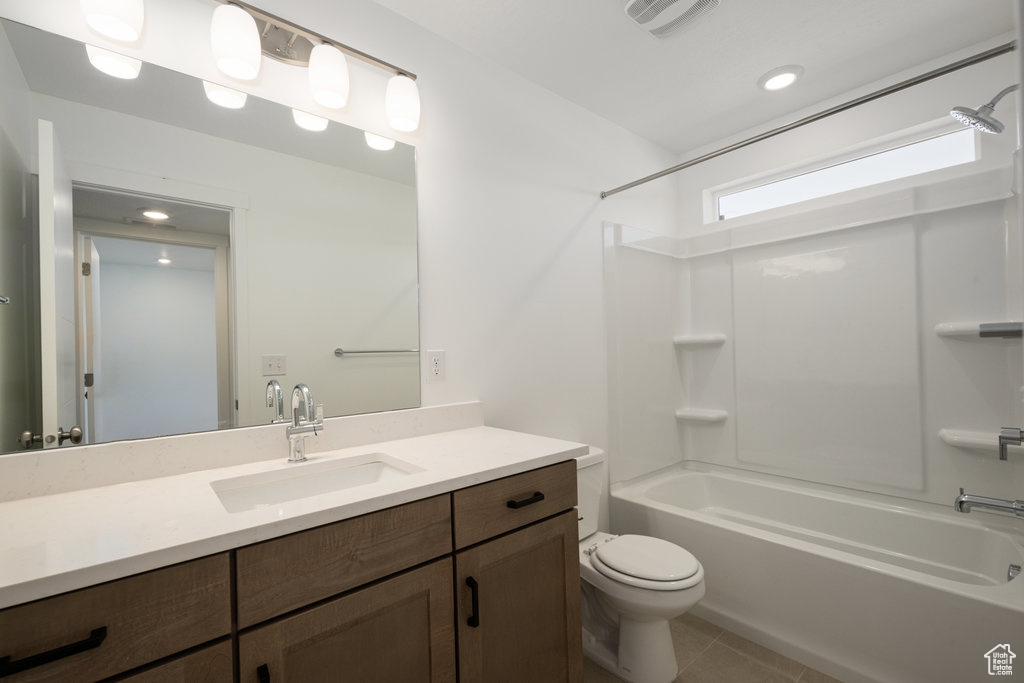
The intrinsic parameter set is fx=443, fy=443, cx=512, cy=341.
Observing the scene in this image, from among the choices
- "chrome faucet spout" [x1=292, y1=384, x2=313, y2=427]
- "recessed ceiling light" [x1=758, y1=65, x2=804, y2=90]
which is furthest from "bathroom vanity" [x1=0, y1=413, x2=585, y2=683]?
"recessed ceiling light" [x1=758, y1=65, x2=804, y2=90]

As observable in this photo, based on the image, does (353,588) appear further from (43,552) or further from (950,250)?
(950,250)

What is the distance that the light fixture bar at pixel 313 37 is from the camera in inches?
51.2

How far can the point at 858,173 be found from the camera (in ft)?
7.48

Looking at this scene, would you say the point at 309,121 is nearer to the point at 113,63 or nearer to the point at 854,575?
the point at 113,63

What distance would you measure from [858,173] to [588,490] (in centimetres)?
212

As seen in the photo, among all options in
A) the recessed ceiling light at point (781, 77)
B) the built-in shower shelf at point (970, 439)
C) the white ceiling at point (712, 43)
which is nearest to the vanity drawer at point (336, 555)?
the white ceiling at point (712, 43)

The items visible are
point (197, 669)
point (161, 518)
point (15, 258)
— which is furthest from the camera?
point (15, 258)

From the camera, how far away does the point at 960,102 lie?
6.40ft

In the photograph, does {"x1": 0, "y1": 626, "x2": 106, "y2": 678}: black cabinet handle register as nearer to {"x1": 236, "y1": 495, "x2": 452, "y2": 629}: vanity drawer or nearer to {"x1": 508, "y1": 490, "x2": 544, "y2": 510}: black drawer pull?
{"x1": 236, "y1": 495, "x2": 452, "y2": 629}: vanity drawer

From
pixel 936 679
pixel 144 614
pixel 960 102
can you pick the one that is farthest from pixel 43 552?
pixel 960 102

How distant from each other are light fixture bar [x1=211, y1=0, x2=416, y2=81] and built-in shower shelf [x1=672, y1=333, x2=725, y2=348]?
6.72 ft

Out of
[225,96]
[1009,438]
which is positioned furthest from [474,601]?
[1009,438]

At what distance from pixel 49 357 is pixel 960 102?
3364mm

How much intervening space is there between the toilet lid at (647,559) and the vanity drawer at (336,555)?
855mm
